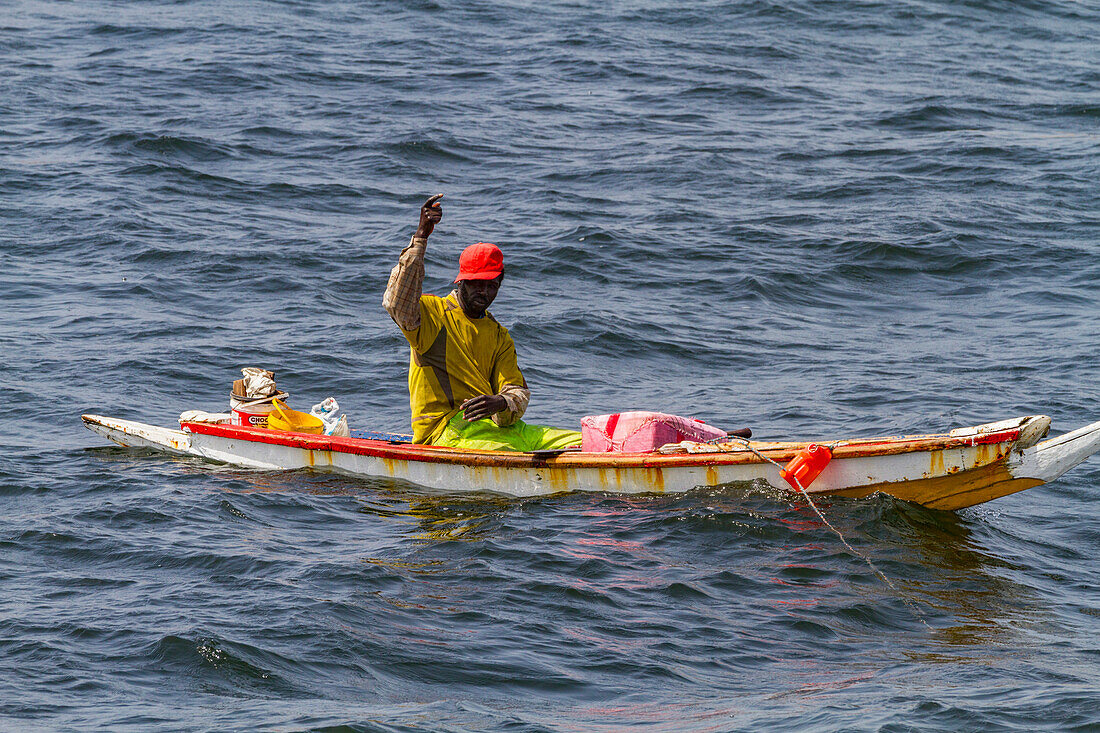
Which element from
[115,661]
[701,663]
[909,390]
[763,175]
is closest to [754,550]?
[701,663]

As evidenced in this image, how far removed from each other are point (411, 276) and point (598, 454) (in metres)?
1.60

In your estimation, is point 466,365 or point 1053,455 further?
point 466,365

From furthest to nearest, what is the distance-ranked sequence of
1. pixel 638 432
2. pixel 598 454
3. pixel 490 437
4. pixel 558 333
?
pixel 558 333
pixel 490 437
pixel 638 432
pixel 598 454

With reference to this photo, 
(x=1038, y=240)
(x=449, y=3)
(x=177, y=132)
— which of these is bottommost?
(x=1038, y=240)

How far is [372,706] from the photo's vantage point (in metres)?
5.32

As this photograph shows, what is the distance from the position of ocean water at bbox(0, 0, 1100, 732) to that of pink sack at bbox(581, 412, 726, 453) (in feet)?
1.18

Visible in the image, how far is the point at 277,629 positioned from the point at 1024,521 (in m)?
5.09

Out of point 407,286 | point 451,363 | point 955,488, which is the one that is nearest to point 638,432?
point 451,363

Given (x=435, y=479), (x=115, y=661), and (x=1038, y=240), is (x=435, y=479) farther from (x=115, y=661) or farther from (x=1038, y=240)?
(x=1038, y=240)

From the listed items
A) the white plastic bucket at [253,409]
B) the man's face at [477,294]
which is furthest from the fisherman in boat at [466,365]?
the white plastic bucket at [253,409]

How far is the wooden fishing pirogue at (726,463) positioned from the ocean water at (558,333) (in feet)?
0.45

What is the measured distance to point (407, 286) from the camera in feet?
24.5

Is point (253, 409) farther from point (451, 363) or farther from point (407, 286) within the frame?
point (407, 286)

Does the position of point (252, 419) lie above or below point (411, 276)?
below
